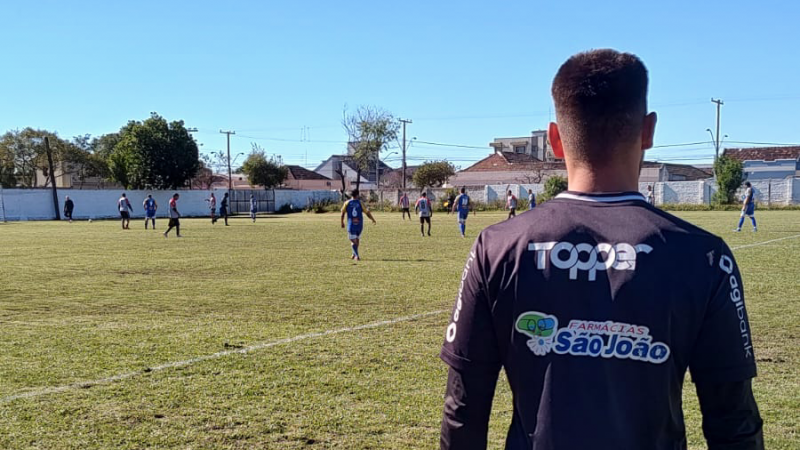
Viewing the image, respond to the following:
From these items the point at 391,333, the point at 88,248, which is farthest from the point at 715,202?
the point at 391,333

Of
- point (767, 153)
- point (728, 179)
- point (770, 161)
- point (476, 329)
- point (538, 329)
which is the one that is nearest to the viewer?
point (538, 329)

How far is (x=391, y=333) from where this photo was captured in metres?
7.99

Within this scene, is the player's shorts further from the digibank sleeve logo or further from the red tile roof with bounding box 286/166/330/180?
the red tile roof with bounding box 286/166/330/180

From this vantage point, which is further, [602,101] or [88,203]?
[88,203]

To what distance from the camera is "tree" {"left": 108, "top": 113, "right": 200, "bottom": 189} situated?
61406 mm

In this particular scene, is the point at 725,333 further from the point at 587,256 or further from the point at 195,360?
the point at 195,360

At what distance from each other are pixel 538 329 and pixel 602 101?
675 millimetres

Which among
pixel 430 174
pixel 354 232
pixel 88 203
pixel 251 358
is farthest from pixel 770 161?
pixel 251 358

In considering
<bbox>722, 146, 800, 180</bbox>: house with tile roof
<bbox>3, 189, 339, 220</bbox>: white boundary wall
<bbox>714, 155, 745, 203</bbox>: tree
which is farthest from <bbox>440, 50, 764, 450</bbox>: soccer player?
<bbox>722, 146, 800, 180</bbox>: house with tile roof

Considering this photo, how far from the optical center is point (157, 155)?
61.7m

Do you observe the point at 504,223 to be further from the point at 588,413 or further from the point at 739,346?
the point at 739,346

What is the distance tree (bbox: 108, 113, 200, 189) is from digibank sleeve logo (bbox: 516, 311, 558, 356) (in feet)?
210

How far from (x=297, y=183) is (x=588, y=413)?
102m

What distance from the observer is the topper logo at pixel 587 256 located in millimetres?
1765
